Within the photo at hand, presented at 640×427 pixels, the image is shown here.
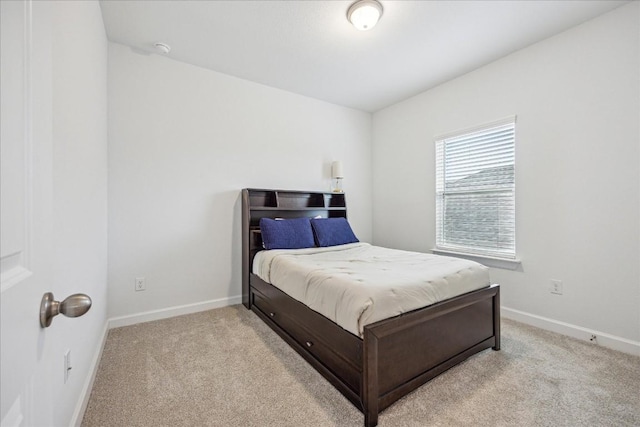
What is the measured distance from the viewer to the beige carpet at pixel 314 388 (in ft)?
4.84

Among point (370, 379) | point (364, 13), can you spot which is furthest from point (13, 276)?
point (364, 13)

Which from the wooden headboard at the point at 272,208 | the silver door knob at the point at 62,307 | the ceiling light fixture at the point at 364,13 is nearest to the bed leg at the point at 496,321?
the wooden headboard at the point at 272,208

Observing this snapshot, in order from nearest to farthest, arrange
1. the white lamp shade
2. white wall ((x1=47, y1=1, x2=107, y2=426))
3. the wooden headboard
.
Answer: white wall ((x1=47, y1=1, x2=107, y2=426)) → the wooden headboard → the white lamp shade

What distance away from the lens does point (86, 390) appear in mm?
1607

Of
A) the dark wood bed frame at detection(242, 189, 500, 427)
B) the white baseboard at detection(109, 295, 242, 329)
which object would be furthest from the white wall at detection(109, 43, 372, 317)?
the dark wood bed frame at detection(242, 189, 500, 427)

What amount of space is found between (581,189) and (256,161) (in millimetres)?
3243

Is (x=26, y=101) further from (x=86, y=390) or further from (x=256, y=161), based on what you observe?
(x=256, y=161)

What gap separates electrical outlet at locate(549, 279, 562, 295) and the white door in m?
3.35

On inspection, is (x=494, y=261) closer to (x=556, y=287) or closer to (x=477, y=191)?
(x=556, y=287)

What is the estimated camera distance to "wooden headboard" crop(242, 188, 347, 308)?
3121mm

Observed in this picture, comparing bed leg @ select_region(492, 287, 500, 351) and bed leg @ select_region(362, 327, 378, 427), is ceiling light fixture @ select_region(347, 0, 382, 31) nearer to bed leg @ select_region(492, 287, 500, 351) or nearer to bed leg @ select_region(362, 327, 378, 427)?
bed leg @ select_region(362, 327, 378, 427)

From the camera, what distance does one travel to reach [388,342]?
1.53 meters

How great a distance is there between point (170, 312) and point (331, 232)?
75.6 inches

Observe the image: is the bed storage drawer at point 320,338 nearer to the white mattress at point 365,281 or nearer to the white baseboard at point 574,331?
the white mattress at point 365,281
